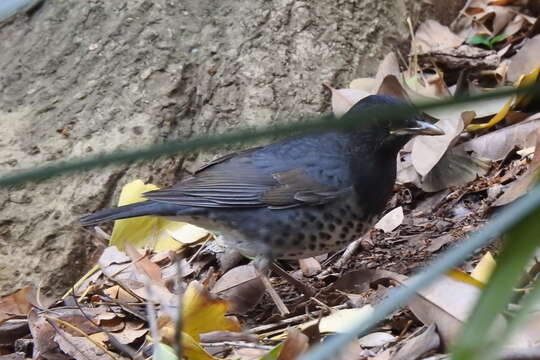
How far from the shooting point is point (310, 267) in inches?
152

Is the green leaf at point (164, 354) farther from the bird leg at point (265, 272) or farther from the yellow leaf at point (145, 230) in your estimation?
the yellow leaf at point (145, 230)

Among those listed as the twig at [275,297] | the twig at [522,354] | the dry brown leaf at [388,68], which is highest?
the twig at [522,354]

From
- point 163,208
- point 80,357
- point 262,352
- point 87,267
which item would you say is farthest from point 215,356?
point 87,267

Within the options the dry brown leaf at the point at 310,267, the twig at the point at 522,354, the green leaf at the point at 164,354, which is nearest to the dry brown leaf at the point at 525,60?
the dry brown leaf at the point at 310,267

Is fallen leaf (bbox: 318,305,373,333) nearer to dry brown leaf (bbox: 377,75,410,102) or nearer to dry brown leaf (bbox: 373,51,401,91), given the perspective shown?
dry brown leaf (bbox: 377,75,410,102)

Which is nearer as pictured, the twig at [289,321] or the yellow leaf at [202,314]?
the yellow leaf at [202,314]

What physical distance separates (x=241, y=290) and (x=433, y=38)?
217 centimetres

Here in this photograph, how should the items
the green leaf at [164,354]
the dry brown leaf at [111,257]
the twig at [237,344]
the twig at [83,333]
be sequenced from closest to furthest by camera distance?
the green leaf at [164,354], the twig at [237,344], the twig at [83,333], the dry brown leaf at [111,257]

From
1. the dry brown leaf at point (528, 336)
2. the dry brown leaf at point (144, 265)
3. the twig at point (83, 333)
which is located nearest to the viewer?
the dry brown leaf at point (528, 336)

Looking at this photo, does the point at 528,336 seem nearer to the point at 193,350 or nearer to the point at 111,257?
the point at 193,350

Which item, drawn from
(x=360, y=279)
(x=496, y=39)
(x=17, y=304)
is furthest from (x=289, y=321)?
(x=496, y=39)

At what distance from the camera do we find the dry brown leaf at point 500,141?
3.85m

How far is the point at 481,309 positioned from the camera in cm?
96

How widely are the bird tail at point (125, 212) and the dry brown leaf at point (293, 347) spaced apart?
129cm
